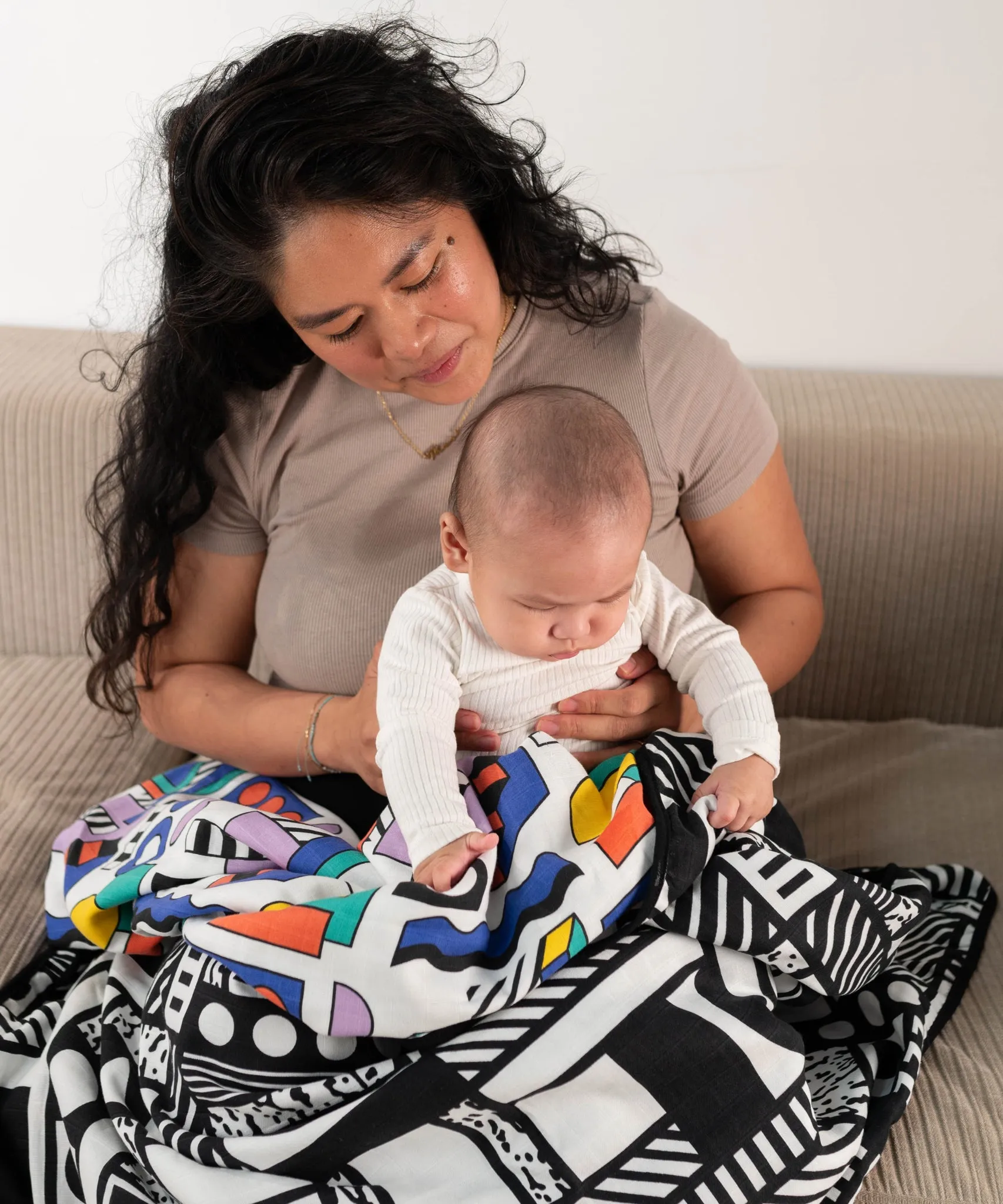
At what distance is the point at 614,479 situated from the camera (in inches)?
37.9

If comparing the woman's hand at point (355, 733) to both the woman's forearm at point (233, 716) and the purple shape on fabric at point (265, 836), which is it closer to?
the woman's forearm at point (233, 716)

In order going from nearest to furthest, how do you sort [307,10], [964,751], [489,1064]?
[489,1064] → [964,751] → [307,10]

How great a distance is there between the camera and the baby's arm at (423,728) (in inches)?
38.8

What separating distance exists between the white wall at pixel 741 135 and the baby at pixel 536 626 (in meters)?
0.90

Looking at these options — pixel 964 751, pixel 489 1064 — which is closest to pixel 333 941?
pixel 489 1064

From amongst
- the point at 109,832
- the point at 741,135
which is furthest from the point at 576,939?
the point at 741,135

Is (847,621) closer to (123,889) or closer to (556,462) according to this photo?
(556,462)

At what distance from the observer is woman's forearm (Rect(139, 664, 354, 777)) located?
4.30ft

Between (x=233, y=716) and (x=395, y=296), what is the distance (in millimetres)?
568

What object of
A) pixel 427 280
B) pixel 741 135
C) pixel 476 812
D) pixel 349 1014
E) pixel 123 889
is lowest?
pixel 123 889

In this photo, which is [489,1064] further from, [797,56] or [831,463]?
[797,56]

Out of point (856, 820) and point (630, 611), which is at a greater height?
point (630, 611)

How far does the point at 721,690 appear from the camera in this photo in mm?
1104

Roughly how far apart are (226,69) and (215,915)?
0.86m
